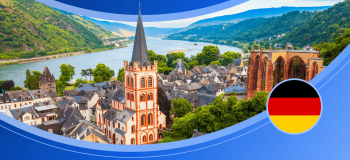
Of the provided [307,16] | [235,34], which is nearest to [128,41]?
[235,34]

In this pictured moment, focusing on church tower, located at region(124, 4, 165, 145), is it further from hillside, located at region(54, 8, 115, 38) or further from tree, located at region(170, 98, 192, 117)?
hillside, located at region(54, 8, 115, 38)

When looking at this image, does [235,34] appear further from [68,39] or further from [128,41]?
[68,39]

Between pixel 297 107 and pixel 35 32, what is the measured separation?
102 m

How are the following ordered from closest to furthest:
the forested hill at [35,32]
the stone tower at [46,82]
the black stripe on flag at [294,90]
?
the black stripe on flag at [294,90] < the stone tower at [46,82] < the forested hill at [35,32]

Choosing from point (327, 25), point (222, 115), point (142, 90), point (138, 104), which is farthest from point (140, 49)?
point (327, 25)

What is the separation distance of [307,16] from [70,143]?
9867cm

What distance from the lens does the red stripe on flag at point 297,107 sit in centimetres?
371

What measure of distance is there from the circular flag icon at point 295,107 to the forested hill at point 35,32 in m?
85.0

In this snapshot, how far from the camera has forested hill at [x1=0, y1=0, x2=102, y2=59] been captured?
267 feet

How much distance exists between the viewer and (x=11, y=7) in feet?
315

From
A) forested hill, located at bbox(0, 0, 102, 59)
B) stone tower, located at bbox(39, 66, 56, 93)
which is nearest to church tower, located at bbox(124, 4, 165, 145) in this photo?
stone tower, located at bbox(39, 66, 56, 93)

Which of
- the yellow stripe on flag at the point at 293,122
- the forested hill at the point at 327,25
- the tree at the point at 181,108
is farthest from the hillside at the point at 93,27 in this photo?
the yellow stripe on flag at the point at 293,122

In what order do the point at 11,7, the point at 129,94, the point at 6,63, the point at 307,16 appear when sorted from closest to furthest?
the point at 129,94
the point at 6,63
the point at 307,16
the point at 11,7

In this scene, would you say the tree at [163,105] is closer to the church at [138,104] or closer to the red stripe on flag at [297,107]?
the church at [138,104]
